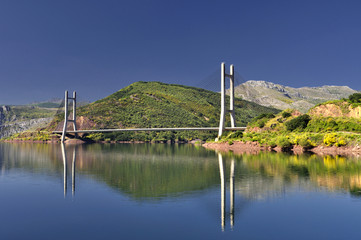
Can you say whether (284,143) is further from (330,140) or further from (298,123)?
(298,123)

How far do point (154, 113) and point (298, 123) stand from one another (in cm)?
6304

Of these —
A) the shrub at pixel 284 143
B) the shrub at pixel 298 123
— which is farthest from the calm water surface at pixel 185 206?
the shrub at pixel 298 123

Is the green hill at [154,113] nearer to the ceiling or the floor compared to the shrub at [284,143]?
nearer to the ceiling

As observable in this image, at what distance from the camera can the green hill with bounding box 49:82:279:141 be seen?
91375 mm

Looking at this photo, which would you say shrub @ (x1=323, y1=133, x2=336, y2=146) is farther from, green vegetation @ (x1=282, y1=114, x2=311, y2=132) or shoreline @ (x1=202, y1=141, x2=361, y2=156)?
green vegetation @ (x1=282, y1=114, x2=311, y2=132)

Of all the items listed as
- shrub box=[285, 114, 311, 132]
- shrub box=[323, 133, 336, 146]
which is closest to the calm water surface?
shrub box=[323, 133, 336, 146]

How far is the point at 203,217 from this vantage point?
1064 cm

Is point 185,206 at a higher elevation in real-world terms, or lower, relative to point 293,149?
lower

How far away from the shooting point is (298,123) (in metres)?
47.9

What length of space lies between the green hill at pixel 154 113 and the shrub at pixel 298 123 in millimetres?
36803

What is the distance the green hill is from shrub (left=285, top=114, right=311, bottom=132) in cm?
3680

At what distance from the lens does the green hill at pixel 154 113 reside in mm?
91375

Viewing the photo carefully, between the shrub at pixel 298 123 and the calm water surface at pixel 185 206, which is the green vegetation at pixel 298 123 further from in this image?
the calm water surface at pixel 185 206

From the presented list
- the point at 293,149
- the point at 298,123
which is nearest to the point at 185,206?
the point at 293,149
